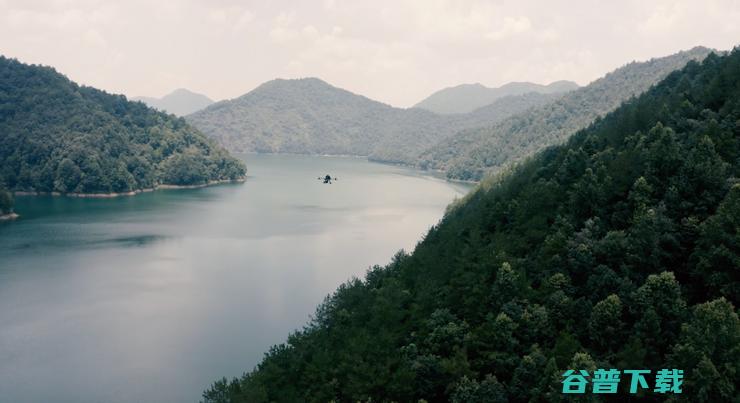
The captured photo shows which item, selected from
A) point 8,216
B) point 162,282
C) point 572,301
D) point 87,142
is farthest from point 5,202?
point 572,301

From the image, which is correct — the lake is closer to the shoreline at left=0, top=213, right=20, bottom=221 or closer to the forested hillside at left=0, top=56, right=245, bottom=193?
the shoreline at left=0, top=213, right=20, bottom=221

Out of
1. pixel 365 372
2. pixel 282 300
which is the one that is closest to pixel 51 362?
pixel 282 300

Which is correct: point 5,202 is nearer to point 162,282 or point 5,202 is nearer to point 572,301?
point 162,282

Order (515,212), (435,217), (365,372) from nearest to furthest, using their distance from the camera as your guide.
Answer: (365,372)
(515,212)
(435,217)

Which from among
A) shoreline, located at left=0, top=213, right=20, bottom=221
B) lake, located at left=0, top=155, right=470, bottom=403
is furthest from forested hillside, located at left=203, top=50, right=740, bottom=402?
shoreline, located at left=0, top=213, right=20, bottom=221

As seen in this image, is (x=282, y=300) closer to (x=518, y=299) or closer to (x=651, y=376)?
(x=518, y=299)

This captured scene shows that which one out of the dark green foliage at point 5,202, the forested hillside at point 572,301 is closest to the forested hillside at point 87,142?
the dark green foliage at point 5,202
